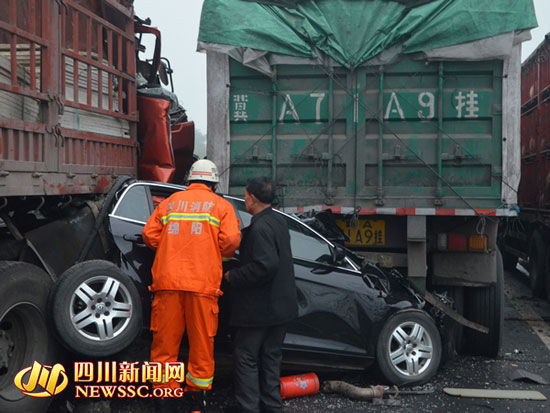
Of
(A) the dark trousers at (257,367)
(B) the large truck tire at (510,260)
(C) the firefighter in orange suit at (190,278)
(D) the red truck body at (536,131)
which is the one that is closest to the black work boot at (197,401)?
(C) the firefighter in orange suit at (190,278)

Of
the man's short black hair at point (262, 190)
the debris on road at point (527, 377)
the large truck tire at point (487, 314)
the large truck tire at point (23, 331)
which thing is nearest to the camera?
the large truck tire at point (23, 331)

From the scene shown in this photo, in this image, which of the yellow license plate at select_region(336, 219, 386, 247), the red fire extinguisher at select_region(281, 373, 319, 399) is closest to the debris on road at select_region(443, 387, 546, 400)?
the red fire extinguisher at select_region(281, 373, 319, 399)

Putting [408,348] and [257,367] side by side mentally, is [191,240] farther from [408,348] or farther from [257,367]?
[408,348]

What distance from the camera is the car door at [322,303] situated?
4531 mm

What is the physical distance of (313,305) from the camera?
4.57 m

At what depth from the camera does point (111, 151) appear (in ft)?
17.2

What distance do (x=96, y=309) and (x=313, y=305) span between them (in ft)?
5.56

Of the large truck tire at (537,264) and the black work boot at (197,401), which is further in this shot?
the large truck tire at (537,264)

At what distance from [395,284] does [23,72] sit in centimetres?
349

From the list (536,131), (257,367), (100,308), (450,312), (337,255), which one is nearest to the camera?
(100,308)

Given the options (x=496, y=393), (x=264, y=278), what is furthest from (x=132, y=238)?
(x=496, y=393)

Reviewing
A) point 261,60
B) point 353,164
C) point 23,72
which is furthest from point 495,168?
point 23,72

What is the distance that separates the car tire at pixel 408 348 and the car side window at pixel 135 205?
2.20 meters

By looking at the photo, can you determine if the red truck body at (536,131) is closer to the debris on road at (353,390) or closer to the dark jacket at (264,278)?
the debris on road at (353,390)
